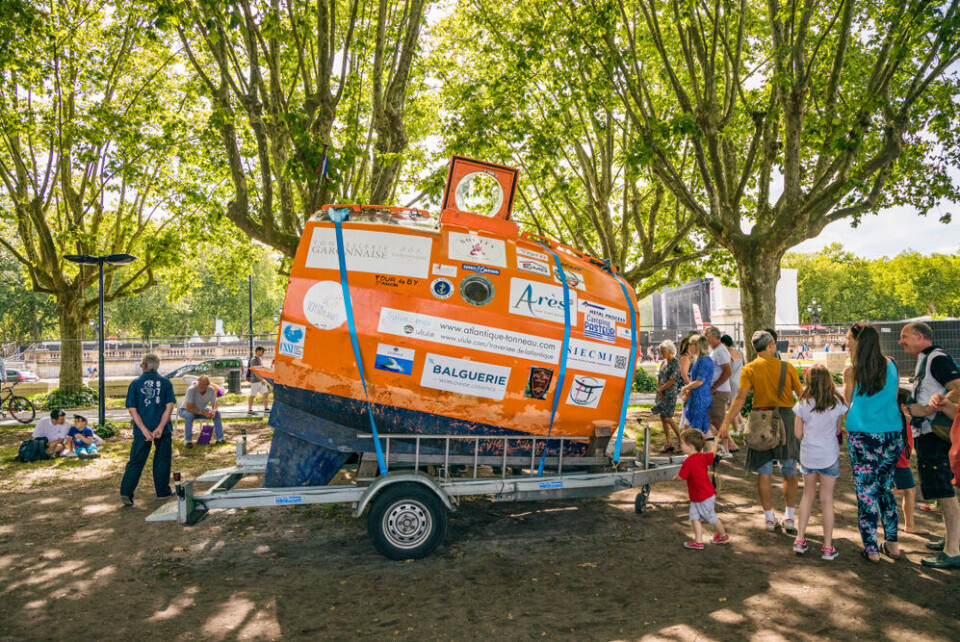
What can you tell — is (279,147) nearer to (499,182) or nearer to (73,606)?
(499,182)

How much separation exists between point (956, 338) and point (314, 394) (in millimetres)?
23849

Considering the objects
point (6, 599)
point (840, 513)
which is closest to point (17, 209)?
point (6, 599)

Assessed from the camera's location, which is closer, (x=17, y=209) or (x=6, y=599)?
(x=6, y=599)

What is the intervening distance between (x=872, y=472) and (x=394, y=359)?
434 cm

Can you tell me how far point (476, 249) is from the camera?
241 inches

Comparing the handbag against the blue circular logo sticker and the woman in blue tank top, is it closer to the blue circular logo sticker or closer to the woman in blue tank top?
the woman in blue tank top

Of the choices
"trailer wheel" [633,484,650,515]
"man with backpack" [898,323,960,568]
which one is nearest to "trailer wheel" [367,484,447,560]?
"trailer wheel" [633,484,650,515]

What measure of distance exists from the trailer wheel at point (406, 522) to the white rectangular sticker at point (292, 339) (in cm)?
152

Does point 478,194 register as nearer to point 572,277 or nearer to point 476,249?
point 476,249

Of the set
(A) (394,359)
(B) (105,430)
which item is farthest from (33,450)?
(A) (394,359)

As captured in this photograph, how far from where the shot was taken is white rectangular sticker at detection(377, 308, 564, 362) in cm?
577

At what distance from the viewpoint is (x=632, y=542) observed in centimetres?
627

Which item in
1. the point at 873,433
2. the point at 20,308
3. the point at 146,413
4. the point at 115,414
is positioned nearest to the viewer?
the point at 873,433

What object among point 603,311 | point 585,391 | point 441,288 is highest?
point 441,288
